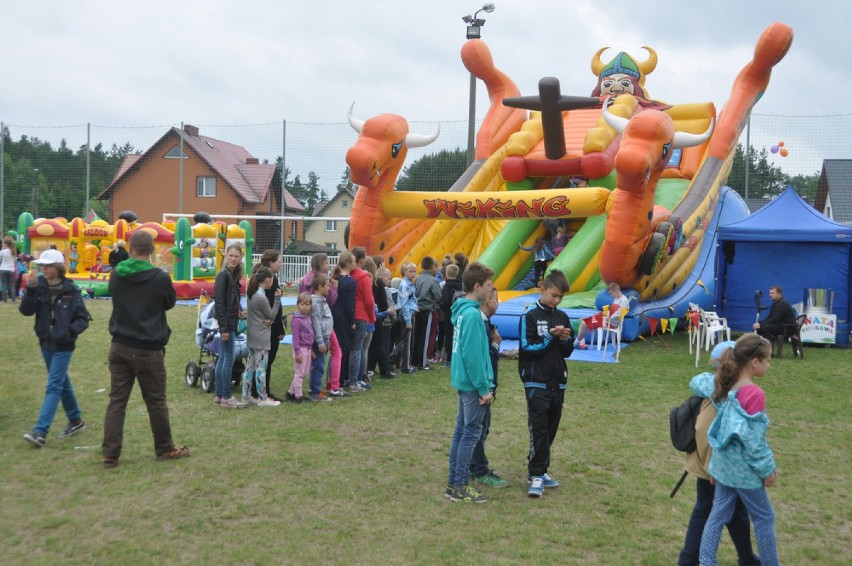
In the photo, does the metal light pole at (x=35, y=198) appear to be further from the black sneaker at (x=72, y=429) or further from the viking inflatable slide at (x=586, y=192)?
the black sneaker at (x=72, y=429)

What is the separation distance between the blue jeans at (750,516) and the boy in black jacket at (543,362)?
1.44m

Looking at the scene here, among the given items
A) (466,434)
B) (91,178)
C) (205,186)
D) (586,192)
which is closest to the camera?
(466,434)

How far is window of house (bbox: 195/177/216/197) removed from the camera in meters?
24.4

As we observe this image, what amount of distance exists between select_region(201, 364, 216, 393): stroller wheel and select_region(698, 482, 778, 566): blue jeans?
203 inches

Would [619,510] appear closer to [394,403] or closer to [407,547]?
[407,547]

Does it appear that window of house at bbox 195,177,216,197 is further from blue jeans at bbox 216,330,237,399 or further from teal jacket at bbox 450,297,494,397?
teal jacket at bbox 450,297,494,397

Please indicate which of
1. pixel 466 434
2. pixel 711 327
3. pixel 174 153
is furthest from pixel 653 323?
pixel 174 153

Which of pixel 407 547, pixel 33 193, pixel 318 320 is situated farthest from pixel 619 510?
pixel 33 193

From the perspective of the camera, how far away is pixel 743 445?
3.43 m

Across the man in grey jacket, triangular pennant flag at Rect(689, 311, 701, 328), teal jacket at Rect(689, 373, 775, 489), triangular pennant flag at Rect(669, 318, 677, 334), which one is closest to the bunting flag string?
triangular pennant flag at Rect(669, 318, 677, 334)

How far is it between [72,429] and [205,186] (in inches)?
794

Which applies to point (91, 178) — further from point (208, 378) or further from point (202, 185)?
point (208, 378)

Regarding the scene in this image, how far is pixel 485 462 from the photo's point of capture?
5.23 meters

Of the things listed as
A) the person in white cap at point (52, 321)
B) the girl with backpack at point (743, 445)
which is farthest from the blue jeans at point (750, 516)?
the person in white cap at point (52, 321)
